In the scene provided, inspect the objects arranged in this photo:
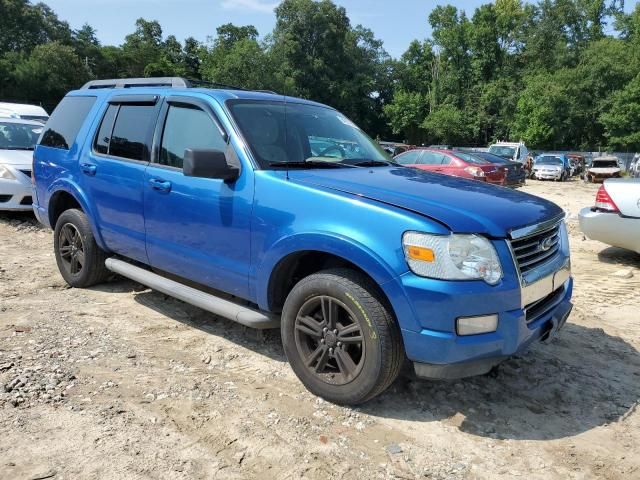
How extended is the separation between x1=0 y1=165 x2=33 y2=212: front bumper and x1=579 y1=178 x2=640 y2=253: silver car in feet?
28.0

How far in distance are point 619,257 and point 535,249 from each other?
543 cm

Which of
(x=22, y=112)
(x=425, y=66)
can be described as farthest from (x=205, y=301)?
(x=425, y=66)

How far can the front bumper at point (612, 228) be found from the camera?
6617 millimetres

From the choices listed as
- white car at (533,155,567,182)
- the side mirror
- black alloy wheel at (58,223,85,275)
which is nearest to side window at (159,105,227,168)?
the side mirror

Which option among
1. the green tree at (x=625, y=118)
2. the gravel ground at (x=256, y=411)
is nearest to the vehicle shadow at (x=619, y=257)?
the gravel ground at (x=256, y=411)

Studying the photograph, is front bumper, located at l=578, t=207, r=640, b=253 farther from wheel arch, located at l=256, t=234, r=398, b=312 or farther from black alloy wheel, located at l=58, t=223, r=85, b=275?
black alloy wheel, located at l=58, t=223, r=85, b=275

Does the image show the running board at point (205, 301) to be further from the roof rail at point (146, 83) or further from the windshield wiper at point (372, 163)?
the roof rail at point (146, 83)

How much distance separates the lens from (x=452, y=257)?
281 centimetres

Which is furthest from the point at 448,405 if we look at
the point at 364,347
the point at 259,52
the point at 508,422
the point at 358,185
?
the point at 259,52

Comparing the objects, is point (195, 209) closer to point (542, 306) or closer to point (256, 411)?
point (256, 411)

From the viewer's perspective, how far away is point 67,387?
3414mm

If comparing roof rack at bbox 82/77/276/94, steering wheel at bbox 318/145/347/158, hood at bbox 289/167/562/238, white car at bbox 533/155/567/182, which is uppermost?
roof rack at bbox 82/77/276/94

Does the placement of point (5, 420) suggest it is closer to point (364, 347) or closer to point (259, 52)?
point (364, 347)

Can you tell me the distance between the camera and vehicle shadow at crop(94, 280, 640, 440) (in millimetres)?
3223
